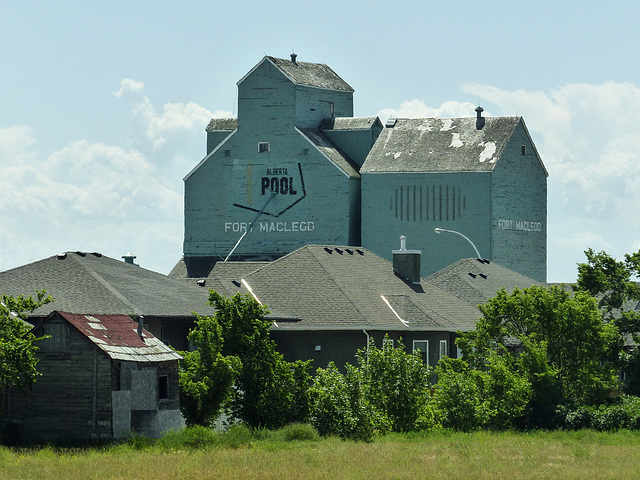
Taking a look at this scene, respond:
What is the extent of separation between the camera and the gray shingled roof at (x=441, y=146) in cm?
9644

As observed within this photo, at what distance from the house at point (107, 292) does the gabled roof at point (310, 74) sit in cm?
4670

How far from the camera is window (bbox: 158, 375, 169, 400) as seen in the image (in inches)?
1804

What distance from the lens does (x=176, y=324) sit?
173ft

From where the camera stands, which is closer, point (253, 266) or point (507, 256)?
point (253, 266)

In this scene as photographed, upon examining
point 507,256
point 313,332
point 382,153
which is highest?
point 382,153

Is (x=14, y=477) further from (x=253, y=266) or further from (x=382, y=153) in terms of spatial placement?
(x=382, y=153)

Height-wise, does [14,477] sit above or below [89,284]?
below

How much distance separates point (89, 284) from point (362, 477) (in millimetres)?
18552

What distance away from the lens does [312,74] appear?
105m

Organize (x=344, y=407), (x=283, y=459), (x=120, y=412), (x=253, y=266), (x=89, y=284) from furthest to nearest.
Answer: (x=253, y=266), (x=89, y=284), (x=344, y=407), (x=120, y=412), (x=283, y=459)

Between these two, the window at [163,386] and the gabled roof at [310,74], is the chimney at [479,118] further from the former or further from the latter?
the window at [163,386]

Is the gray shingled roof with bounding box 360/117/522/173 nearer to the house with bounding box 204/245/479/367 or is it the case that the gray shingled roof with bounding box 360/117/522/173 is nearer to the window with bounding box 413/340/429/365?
the house with bounding box 204/245/479/367

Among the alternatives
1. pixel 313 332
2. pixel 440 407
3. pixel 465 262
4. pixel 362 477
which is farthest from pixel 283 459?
pixel 465 262

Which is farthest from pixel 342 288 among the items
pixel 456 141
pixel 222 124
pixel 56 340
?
pixel 222 124
